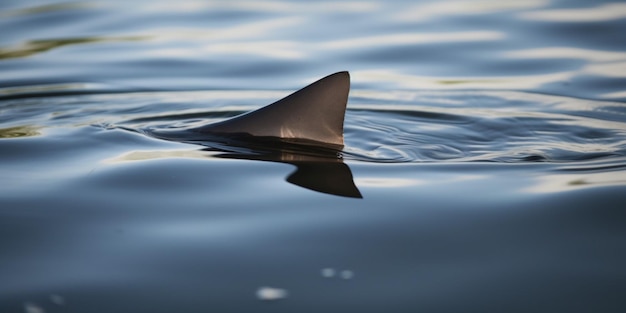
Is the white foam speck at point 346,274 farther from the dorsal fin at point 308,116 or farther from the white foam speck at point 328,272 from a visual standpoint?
the dorsal fin at point 308,116

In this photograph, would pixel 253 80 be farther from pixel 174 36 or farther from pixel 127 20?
pixel 127 20

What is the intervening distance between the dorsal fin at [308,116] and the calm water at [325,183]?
12cm

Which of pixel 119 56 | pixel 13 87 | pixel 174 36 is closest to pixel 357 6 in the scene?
pixel 174 36

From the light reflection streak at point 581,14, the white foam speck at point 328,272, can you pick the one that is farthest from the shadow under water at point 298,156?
the light reflection streak at point 581,14

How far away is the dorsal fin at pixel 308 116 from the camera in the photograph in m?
4.24

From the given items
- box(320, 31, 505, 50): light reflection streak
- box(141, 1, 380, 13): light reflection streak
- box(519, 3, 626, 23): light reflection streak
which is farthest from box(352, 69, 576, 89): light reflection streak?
box(141, 1, 380, 13): light reflection streak

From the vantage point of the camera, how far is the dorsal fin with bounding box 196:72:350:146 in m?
4.24

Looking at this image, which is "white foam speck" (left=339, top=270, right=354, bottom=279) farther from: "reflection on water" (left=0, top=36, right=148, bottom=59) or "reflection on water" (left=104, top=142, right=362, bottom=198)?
"reflection on water" (left=0, top=36, right=148, bottom=59)

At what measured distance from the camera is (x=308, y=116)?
4.32m

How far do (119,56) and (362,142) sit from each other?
3.33 m

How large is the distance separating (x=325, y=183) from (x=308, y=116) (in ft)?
2.00

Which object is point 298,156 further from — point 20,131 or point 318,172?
point 20,131

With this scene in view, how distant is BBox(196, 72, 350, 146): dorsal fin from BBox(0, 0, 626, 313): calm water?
4.7 inches

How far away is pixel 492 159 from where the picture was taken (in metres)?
4.33
